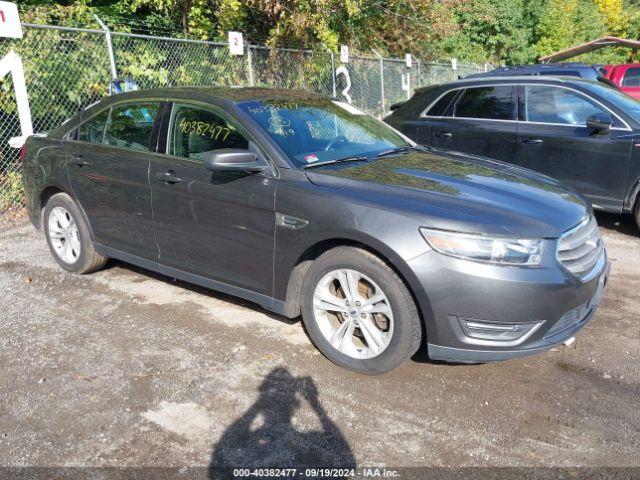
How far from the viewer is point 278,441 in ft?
9.18

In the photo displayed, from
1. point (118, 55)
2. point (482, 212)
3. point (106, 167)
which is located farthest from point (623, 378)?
point (118, 55)

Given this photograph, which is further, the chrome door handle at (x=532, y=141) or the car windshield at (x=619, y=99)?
the chrome door handle at (x=532, y=141)

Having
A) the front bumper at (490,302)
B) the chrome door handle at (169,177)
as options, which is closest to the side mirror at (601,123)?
the front bumper at (490,302)

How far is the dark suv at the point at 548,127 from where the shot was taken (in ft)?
19.4

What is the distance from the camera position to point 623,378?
3318 mm

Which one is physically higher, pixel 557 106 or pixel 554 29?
pixel 554 29

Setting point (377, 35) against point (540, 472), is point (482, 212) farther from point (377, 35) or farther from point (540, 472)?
point (377, 35)

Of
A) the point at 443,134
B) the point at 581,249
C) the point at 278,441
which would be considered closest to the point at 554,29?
the point at 443,134

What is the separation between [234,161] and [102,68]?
5.65 metres

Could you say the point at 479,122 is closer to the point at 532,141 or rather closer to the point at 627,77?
the point at 532,141

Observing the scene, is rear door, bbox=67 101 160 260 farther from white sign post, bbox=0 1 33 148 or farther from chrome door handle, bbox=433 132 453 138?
chrome door handle, bbox=433 132 453 138

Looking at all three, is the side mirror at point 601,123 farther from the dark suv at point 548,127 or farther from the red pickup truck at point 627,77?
the red pickup truck at point 627,77

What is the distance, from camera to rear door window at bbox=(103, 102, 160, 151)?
4316mm

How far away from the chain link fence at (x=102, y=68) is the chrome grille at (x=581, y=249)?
6.60 m
